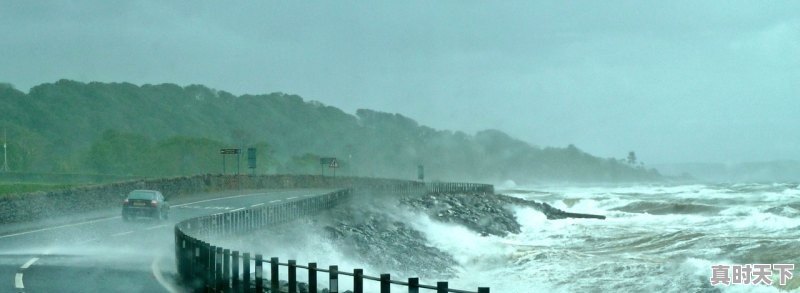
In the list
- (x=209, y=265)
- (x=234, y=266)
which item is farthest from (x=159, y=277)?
(x=234, y=266)

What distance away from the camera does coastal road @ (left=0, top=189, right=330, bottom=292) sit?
18.7 metres

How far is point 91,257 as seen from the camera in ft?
83.9

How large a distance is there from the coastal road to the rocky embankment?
7706 mm

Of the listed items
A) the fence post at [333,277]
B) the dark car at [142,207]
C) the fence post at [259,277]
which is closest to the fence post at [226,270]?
the fence post at [259,277]

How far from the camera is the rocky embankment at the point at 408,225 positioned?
3994cm

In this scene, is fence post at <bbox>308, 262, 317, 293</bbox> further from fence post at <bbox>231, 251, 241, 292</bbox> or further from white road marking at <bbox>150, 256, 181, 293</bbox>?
white road marking at <bbox>150, 256, 181, 293</bbox>

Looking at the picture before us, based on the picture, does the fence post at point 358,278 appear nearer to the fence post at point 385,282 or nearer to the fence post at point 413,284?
the fence post at point 385,282

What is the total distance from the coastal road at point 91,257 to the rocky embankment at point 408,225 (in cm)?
771

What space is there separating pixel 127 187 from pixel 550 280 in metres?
31.6

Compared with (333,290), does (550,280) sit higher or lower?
lower

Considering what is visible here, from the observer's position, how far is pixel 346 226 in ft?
150

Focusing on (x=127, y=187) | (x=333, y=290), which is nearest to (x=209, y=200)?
(x=127, y=187)

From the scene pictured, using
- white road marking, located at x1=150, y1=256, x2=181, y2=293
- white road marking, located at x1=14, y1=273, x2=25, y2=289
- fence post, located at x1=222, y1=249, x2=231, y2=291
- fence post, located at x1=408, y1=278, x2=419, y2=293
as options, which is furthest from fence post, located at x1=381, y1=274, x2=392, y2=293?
white road marking, located at x1=14, y1=273, x2=25, y2=289

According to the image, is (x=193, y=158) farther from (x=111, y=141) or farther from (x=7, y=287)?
(x=7, y=287)
